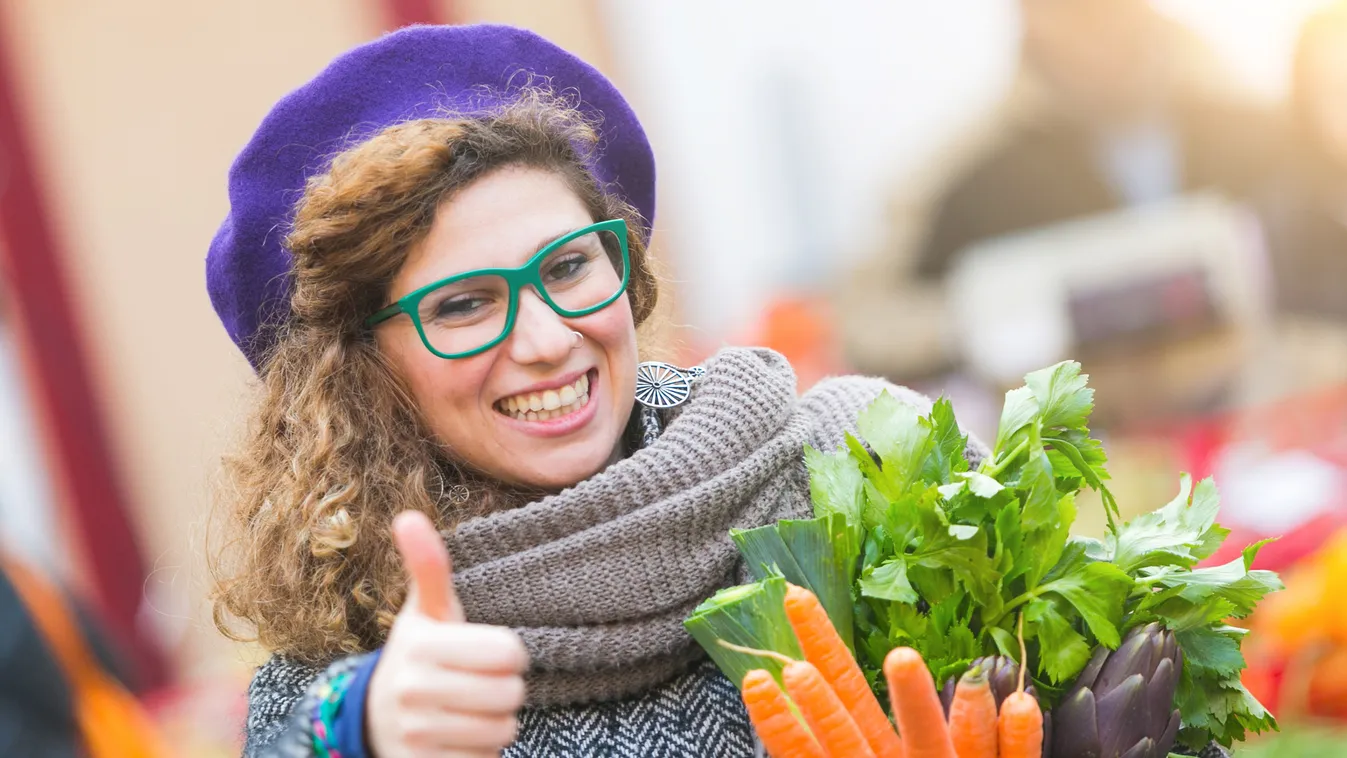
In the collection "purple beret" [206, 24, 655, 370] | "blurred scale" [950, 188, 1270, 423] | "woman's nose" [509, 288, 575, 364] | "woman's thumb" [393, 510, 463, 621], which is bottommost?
"blurred scale" [950, 188, 1270, 423]

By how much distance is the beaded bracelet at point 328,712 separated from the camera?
1039 millimetres

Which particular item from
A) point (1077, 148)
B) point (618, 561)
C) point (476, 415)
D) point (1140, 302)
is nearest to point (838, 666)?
point (618, 561)

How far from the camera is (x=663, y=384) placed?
1690 mm

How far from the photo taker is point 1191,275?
3.75m

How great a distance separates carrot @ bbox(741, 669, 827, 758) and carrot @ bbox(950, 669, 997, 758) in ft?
0.42

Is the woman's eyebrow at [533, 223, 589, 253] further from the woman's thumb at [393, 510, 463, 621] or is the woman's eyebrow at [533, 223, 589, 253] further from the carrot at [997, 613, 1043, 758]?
the carrot at [997, 613, 1043, 758]

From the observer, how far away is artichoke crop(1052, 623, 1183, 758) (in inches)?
45.9

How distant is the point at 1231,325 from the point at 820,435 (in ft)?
8.55

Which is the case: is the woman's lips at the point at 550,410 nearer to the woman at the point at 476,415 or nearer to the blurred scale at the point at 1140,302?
the woman at the point at 476,415

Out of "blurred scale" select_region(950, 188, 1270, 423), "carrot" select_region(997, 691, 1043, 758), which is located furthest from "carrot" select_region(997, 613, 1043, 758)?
"blurred scale" select_region(950, 188, 1270, 423)

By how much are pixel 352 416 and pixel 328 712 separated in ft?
1.88

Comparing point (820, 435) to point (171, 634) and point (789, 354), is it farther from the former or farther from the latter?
point (171, 634)

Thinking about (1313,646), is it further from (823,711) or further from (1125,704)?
(823,711)

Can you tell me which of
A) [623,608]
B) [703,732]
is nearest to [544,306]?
[623,608]
